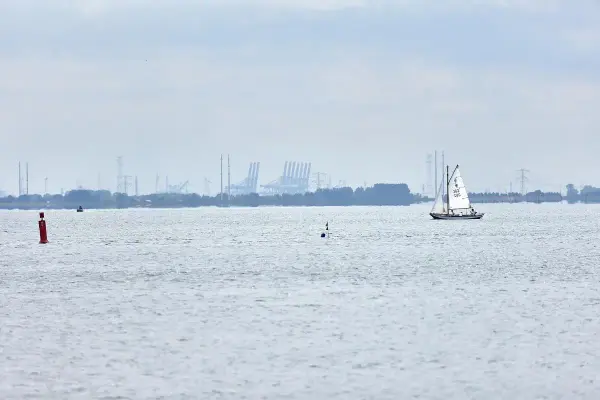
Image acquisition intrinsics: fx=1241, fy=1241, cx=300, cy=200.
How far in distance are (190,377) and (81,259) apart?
190 feet

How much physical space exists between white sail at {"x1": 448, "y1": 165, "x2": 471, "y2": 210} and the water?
280 feet

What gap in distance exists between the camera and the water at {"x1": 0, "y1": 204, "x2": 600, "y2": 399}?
→ 29.1 metres

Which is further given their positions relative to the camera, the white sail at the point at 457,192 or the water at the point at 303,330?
the white sail at the point at 457,192

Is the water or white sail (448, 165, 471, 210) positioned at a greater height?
white sail (448, 165, 471, 210)

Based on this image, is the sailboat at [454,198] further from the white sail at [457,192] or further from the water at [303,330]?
the water at [303,330]

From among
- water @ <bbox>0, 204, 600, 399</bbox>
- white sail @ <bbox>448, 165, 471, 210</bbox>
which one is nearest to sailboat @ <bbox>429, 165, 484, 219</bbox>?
white sail @ <bbox>448, 165, 471, 210</bbox>

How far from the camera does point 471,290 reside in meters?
54.1

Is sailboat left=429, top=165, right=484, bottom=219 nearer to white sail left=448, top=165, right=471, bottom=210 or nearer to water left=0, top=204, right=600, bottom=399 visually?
white sail left=448, top=165, right=471, bottom=210

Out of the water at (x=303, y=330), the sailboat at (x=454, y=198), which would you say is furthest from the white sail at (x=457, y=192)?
the water at (x=303, y=330)

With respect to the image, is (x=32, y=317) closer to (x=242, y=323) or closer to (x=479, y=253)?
(x=242, y=323)

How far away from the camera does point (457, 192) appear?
166125 millimetres

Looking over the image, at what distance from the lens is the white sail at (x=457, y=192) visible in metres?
163

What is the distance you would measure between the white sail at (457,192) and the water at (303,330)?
3360 inches

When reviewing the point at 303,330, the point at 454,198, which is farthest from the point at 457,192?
the point at 303,330
